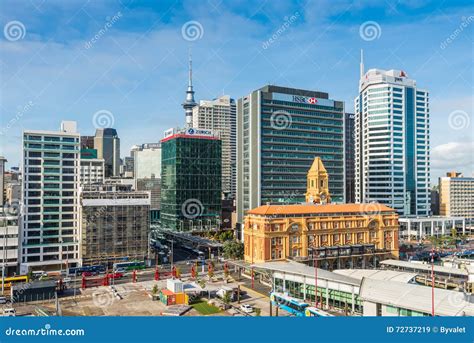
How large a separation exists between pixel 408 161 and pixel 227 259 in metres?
47.5

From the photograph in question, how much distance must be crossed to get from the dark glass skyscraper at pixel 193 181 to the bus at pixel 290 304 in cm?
3961

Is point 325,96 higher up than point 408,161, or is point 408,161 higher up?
point 325,96

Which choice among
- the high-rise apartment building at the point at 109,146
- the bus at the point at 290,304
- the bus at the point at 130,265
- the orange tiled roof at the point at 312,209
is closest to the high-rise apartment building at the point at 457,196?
the orange tiled roof at the point at 312,209

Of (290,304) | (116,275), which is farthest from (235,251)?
(290,304)

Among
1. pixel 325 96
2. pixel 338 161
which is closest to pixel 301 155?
pixel 338 161

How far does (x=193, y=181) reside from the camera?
6538cm

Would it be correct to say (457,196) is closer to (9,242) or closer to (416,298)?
(416,298)

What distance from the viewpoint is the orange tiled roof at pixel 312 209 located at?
38.1 m

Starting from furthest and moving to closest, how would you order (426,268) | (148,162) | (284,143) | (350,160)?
(148,162)
(350,160)
(284,143)
(426,268)

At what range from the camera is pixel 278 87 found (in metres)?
62.6

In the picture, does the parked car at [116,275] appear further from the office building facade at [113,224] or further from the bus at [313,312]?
the bus at [313,312]

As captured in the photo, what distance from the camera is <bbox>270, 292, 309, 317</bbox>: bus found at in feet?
75.9

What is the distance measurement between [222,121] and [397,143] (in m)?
55.2
